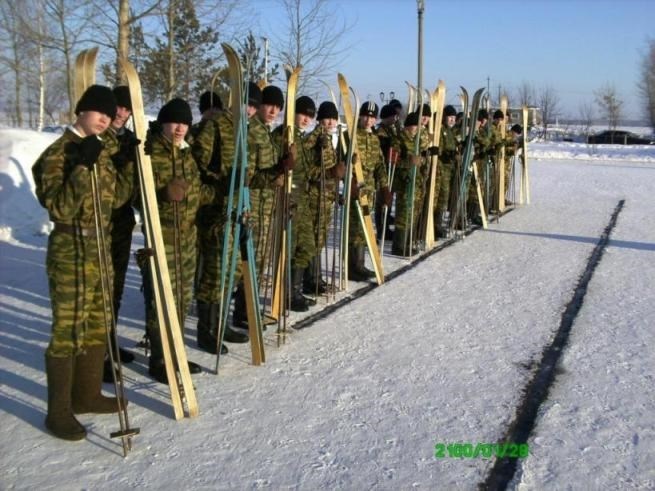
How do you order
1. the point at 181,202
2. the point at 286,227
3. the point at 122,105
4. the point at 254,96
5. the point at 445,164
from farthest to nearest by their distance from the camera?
the point at 445,164
the point at 286,227
the point at 254,96
the point at 122,105
the point at 181,202

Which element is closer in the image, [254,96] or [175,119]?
[175,119]

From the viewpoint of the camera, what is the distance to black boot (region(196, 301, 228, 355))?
4391 mm

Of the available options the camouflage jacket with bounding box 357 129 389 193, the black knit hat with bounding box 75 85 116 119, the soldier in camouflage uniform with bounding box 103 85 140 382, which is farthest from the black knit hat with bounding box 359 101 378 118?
the black knit hat with bounding box 75 85 116 119

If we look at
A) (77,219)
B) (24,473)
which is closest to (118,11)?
(77,219)

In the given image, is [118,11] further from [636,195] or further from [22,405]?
[636,195]

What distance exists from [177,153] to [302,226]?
192 centimetres

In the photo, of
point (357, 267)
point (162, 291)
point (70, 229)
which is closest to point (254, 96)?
point (162, 291)

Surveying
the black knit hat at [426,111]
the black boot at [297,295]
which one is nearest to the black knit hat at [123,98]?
the black boot at [297,295]

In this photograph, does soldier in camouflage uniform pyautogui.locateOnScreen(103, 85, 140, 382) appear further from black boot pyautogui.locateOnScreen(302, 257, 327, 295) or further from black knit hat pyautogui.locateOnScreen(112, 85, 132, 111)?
black boot pyautogui.locateOnScreen(302, 257, 327, 295)

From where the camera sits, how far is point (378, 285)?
6383 millimetres

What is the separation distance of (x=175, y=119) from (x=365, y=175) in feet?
10.4

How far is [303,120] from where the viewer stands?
522 centimetres

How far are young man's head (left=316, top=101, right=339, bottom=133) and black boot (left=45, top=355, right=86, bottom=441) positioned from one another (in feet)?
10.5

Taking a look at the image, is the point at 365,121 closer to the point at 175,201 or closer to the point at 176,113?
the point at 176,113
